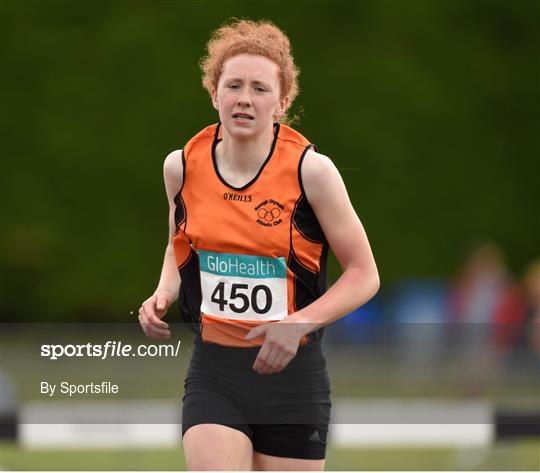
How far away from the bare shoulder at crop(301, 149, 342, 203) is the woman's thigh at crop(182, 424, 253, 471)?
70cm

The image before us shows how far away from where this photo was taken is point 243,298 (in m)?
3.37

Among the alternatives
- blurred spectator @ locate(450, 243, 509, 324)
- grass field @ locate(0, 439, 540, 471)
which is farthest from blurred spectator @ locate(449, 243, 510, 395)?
grass field @ locate(0, 439, 540, 471)

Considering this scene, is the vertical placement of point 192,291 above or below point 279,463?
above

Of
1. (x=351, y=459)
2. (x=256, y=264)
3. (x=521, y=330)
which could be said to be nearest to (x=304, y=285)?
(x=256, y=264)

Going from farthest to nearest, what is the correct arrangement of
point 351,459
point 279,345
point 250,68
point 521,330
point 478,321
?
point 478,321
point 521,330
point 351,459
point 250,68
point 279,345

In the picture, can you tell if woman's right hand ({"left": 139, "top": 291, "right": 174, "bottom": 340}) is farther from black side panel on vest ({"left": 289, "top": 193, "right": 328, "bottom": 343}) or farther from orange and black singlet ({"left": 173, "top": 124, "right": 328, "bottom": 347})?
black side panel on vest ({"left": 289, "top": 193, "right": 328, "bottom": 343})

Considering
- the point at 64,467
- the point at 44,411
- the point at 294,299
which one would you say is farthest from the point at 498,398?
the point at 294,299

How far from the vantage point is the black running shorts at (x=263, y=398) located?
134 inches

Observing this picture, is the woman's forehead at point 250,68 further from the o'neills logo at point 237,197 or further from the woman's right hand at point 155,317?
the woman's right hand at point 155,317

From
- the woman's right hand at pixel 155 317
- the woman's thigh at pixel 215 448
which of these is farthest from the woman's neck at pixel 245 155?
the woman's thigh at pixel 215 448

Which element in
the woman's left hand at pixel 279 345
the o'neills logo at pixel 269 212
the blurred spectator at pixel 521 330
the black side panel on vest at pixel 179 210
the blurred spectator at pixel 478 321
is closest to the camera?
the woman's left hand at pixel 279 345

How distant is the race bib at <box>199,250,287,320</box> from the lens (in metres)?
3.35

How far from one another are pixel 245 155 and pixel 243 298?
0.41 meters

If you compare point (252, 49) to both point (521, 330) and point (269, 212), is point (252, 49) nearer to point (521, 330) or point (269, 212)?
point (269, 212)
